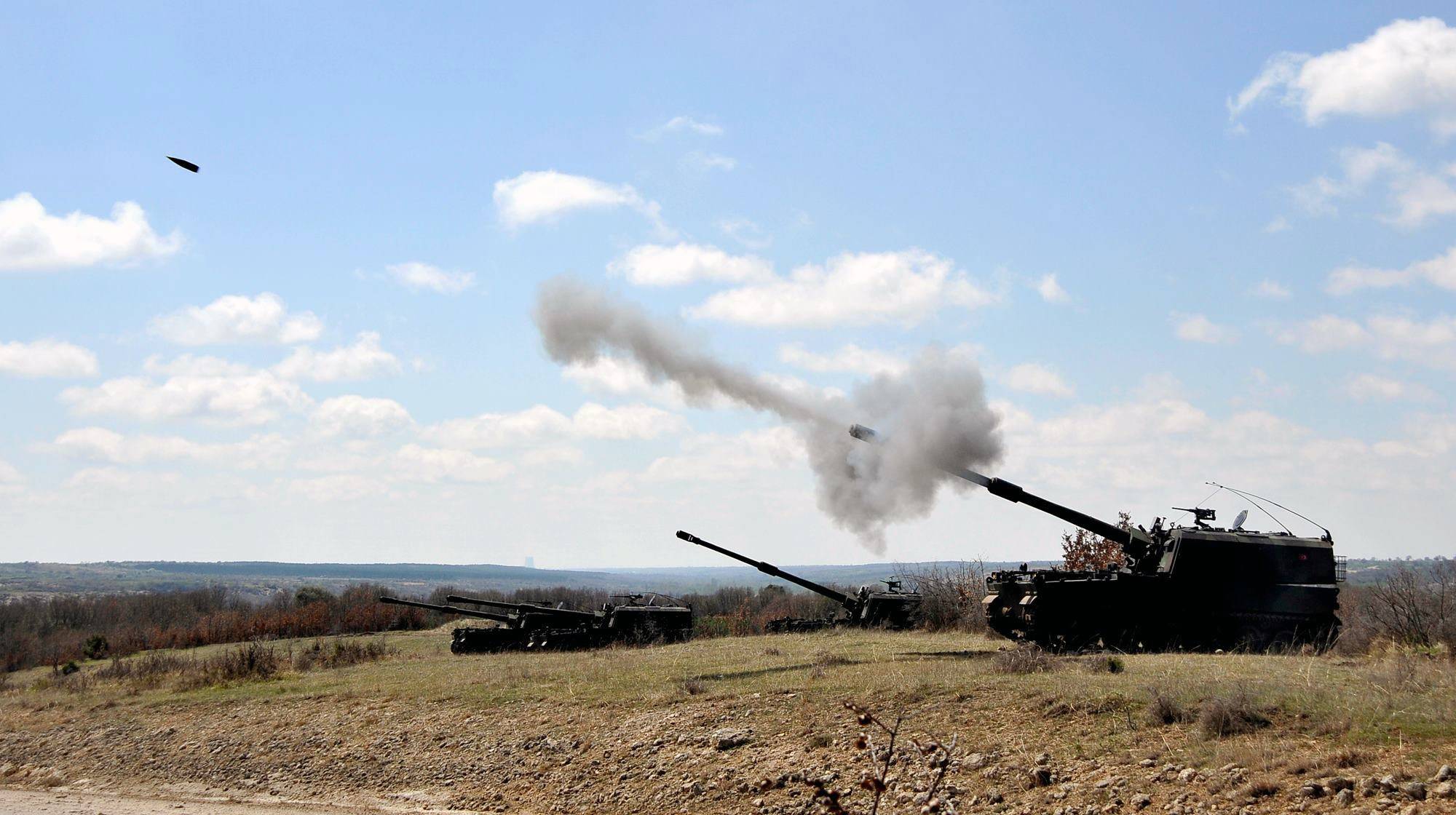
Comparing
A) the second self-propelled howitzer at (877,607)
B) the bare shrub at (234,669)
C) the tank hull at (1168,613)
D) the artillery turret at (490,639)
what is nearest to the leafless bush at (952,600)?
the second self-propelled howitzer at (877,607)

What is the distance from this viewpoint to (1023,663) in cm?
1789

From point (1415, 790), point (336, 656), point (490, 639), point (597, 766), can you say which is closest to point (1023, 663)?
point (597, 766)

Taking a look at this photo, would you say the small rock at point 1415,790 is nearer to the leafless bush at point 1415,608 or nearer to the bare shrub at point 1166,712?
the bare shrub at point 1166,712

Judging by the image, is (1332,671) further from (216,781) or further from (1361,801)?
(216,781)

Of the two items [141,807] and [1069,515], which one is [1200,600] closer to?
[1069,515]

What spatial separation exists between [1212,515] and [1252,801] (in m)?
13.7

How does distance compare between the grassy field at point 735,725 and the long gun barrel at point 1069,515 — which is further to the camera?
the long gun barrel at point 1069,515

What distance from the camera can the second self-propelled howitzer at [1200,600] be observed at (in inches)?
877

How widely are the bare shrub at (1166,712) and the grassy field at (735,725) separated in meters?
0.02

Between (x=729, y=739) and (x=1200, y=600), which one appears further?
(x=1200, y=600)

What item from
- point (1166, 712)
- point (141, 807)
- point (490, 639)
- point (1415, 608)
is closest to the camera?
point (1166, 712)

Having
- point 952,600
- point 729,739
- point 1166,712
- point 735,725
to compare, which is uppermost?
point 952,600

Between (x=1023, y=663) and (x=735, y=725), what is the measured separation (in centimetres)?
434

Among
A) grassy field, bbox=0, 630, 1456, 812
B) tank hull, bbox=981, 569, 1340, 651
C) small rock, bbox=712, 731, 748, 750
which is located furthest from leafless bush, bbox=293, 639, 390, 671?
tank hull, bbox=981, 569, 1340, 651
